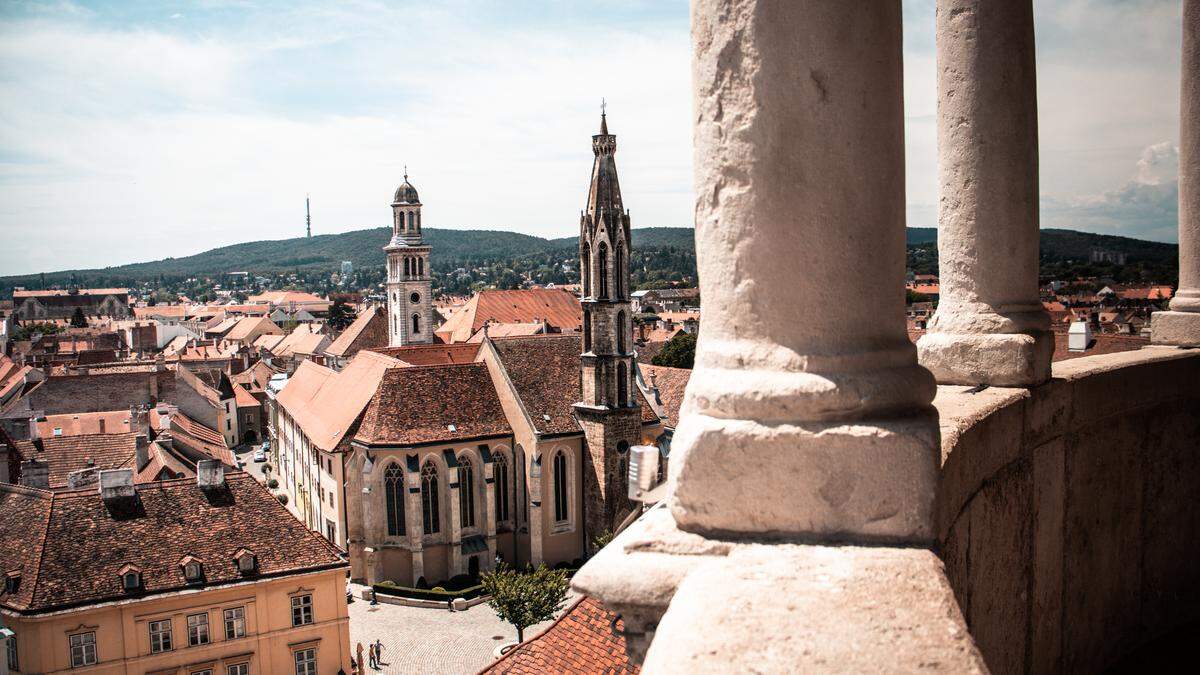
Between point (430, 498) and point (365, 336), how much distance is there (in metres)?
45.4

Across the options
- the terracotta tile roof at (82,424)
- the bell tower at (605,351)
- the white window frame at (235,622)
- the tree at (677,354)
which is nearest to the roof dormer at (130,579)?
the white window frame at (235,622)

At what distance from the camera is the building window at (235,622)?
20406 millimetres

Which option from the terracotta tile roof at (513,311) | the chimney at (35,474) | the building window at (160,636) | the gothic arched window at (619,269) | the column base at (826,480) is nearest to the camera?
the column base at (826,480)

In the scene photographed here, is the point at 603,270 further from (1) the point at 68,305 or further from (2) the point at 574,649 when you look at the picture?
(1) the point at 68,305

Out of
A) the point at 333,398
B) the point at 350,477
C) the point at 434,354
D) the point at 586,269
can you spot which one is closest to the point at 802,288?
the point at 350,477

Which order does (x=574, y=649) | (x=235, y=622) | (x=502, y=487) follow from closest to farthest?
(x=574, y=649)
(x=235, y=622)
(x=502, y=487)

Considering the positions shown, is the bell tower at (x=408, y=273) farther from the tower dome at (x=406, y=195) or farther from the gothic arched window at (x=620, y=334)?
the gothic arched window at (x=620, y=334)

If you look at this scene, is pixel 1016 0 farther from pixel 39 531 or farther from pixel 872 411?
pixel 39 531

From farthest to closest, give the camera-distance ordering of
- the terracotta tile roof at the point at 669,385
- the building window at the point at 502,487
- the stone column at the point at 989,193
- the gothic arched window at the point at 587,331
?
the terracotta tile roof at the point at 669,385 → the gothic arched window at the point at 587,331 → the building window at the point at 502,487 → the stone column at the point at 989,193

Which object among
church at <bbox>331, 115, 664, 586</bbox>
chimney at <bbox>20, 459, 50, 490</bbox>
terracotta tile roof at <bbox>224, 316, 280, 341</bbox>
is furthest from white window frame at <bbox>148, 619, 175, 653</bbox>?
terracotta tile roof at <bbox>224, 316, 280, 341</bbox>

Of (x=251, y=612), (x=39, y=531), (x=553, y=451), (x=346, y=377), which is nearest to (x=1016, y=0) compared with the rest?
(x=251, y=612)

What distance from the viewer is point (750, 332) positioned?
2.72m

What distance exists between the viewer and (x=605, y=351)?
35719mm

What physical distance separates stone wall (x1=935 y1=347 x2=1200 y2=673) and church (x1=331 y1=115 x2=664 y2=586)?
2908cm
